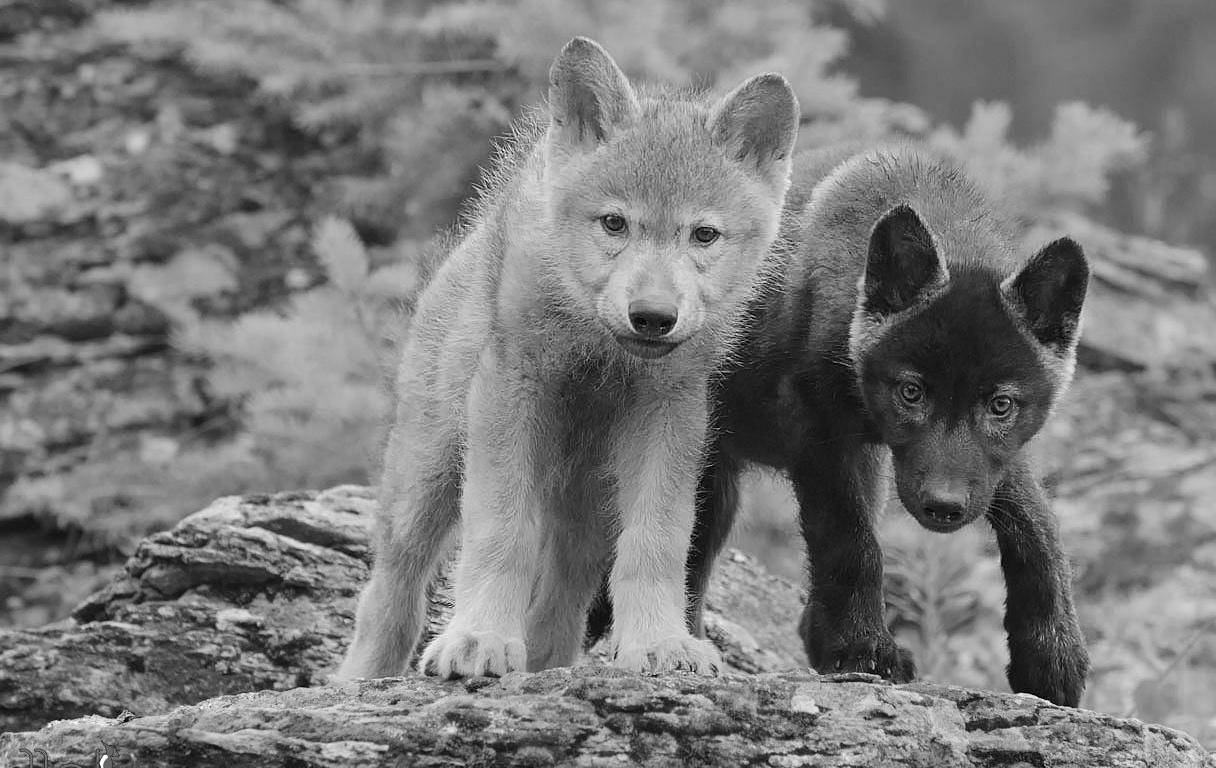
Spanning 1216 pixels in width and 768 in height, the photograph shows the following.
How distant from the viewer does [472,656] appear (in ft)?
13.4

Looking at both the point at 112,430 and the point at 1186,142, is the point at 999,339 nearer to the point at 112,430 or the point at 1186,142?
the point at 112,430

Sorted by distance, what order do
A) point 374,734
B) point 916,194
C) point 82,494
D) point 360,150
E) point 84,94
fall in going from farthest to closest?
1. point 84,94
2. point 360,150
3. point 82,494
4. point 916,194
5. point 374,734

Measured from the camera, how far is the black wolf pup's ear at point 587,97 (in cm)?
456

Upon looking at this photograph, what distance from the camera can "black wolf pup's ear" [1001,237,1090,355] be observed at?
461cm

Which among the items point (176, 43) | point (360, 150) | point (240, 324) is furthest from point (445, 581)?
point (176, 43)

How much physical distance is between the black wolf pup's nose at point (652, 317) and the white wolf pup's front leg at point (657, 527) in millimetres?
410

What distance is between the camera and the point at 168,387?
373 inches

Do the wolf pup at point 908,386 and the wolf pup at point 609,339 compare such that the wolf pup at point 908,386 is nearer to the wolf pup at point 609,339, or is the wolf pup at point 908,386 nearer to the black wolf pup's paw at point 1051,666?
the black wolf pup's paw at point 1051,666

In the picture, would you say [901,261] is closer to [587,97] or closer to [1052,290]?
[1052,290]

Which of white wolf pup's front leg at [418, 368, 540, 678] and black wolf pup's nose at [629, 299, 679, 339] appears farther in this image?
white wolf pup's front leg at [418, 368, 540, 678]

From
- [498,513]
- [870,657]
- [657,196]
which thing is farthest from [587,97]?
[870,657]

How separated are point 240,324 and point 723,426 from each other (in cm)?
359

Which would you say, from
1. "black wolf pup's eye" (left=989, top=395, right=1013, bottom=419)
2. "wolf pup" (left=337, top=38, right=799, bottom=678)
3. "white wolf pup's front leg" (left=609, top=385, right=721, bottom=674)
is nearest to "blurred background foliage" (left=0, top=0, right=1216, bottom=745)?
"wolf pup" (left=337, top=38, right=799, bottom=678)

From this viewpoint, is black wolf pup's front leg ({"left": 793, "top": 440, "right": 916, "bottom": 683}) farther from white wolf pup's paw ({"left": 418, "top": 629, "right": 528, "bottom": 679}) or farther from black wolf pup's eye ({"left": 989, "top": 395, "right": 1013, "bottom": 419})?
white wolf pup's paw ({"left": 418, "top": 629, "right": 528, "bottom": 679})
